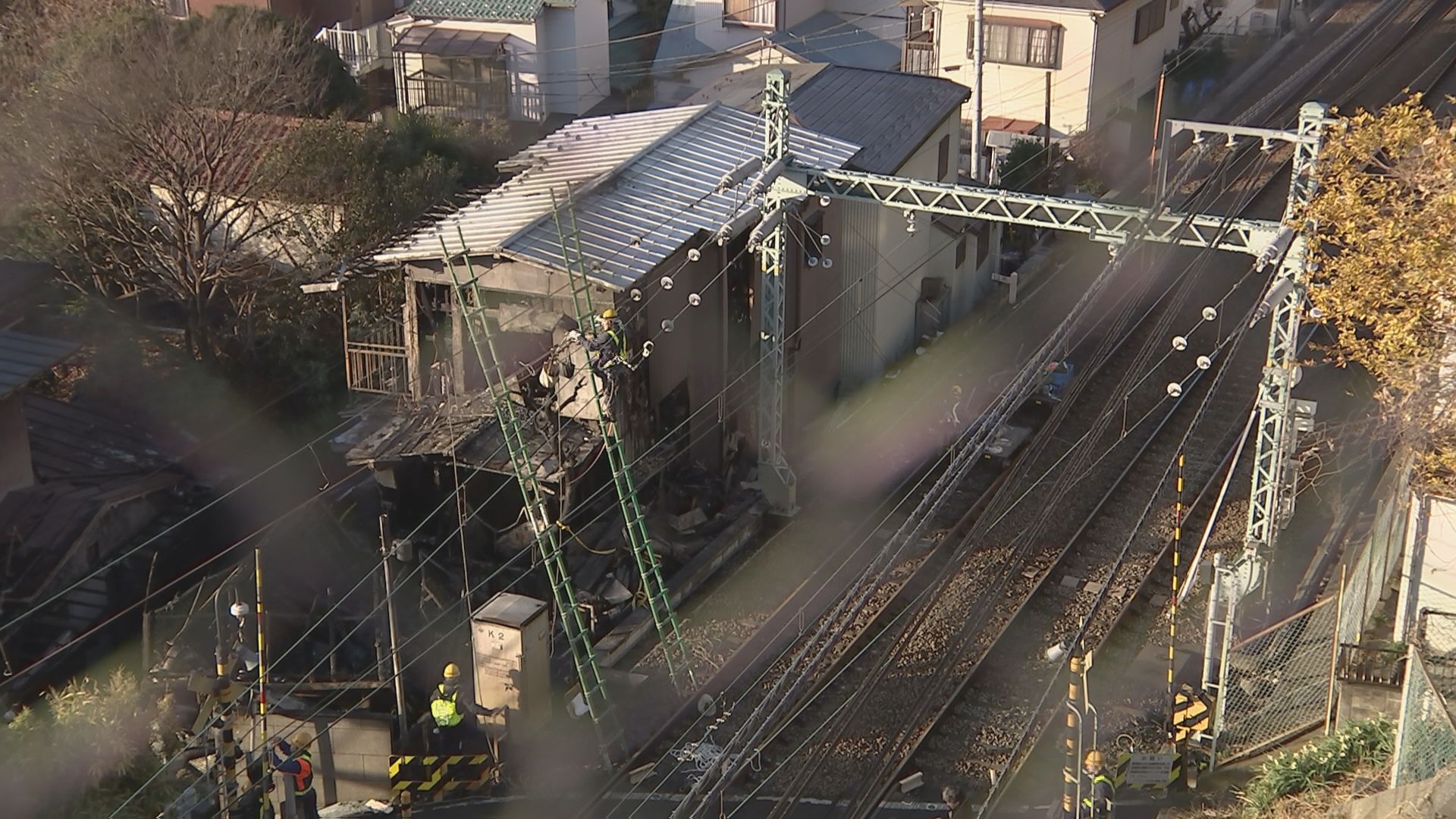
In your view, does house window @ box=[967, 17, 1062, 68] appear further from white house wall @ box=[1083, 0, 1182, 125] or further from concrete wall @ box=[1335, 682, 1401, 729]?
concrete wall @ box=[1335, 682, 1401, 729]

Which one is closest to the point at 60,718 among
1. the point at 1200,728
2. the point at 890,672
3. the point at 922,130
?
the point at 890,672

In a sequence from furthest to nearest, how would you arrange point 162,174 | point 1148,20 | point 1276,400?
point 1148,20 → point 162,174 → point 1276,400

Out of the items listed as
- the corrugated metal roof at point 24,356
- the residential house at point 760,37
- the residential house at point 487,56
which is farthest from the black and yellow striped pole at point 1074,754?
the residential house at point 760,37

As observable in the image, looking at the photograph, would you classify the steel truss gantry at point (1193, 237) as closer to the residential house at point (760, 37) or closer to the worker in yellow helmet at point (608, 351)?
the worker in yellow helmet at point (608, 351)

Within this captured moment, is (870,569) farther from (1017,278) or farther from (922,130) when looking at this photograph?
(1017,278)

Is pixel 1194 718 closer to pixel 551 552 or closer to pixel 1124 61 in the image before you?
pixel 551 552

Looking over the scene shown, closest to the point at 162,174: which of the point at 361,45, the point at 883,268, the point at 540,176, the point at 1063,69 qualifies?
→ the point at 540,176

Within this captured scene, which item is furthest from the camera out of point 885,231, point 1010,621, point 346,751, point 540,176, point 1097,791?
point 885,231
